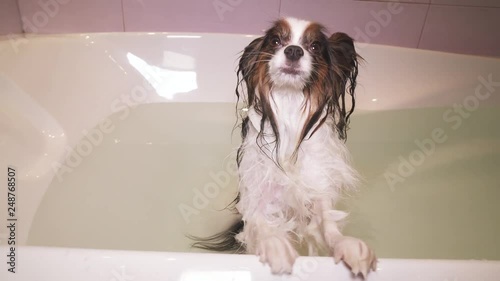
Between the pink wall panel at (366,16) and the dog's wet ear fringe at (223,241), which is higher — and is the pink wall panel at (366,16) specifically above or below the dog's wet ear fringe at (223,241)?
above

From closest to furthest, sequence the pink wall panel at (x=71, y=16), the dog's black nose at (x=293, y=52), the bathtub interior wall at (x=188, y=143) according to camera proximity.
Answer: the dog's black nose at (x=293, y=52), the bathtub interior wall at (x=188, y=143), the pink wall panel at (x=71, y=16)

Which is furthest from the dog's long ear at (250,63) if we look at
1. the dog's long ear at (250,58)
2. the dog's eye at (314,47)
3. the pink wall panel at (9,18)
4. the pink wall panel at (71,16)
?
the pink wall panel at (9,18)

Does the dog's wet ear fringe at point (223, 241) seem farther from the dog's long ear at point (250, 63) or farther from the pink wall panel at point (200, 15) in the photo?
the pink wall panel at point (200, 15)

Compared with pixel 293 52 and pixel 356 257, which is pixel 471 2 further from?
pixel 356 257

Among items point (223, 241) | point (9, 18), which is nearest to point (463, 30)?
point (223, 241)

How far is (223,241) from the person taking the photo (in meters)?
1.35

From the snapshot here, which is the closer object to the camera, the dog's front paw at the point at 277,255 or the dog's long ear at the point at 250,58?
the dog's front paw at the point at 277,255

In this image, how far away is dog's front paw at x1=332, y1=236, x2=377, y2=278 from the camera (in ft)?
2.70

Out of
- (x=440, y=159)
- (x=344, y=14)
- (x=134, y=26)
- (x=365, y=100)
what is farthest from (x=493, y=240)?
(x=134, y=26)

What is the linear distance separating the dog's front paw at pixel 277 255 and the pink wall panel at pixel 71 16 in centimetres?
138

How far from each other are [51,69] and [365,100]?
1303 mm

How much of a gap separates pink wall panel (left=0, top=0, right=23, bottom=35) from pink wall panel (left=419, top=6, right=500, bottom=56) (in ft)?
5.90

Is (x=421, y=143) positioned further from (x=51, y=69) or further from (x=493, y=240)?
(x=51, y=69)

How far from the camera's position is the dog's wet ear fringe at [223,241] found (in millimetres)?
1301
